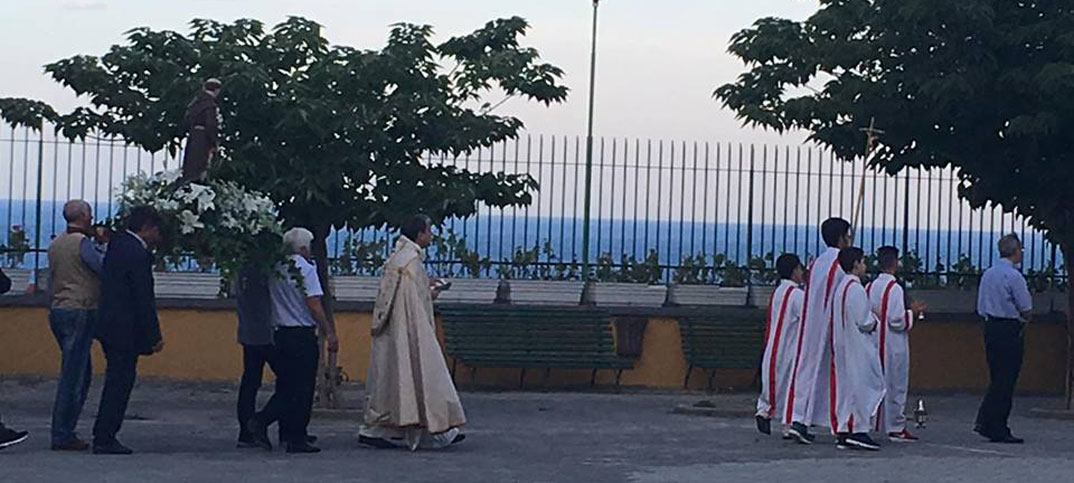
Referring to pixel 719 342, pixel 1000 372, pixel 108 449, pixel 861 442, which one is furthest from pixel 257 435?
pixel 719 342

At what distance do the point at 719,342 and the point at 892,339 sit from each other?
485 cm

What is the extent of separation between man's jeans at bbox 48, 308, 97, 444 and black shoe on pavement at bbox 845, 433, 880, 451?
5.88 metres

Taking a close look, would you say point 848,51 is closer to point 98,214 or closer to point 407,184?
point 407,184

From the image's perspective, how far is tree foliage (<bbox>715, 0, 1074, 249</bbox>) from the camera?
18.2 metres

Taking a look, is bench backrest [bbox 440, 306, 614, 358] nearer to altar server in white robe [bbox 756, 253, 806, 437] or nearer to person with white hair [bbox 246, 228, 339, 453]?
altar server in white robe [bbox 756, 253, 806, 437]

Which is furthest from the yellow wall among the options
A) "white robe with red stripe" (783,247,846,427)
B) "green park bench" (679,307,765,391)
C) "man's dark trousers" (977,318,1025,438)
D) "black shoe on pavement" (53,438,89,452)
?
A: "black shoe on pavement" (53,438,89,452)

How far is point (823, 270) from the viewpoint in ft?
52.3

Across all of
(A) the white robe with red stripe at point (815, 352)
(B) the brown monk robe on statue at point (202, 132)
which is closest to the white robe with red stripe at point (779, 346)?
(A) the white robe with red stripe at point (815, 352)

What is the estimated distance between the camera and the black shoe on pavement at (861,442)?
1548cm

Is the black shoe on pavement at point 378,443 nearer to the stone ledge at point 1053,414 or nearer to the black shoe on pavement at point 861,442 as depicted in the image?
the black shoe on pavement at point 861,442

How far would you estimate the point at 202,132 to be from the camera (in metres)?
14.9

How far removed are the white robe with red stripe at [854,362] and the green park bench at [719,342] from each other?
5.36 m

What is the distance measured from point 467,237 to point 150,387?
12.4ft

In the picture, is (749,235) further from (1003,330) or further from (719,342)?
(1003,330)
